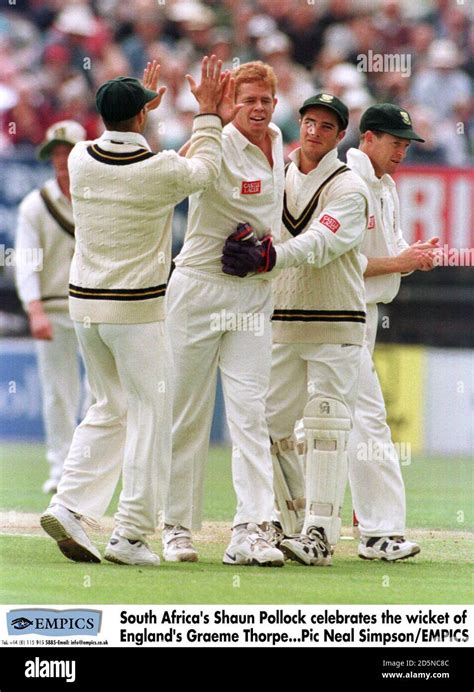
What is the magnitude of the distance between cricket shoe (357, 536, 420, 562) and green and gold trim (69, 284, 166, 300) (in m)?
1.68

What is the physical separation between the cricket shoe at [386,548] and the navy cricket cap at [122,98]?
236cm

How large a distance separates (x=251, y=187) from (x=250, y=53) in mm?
10194

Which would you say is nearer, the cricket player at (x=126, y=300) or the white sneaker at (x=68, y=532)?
the cricket player at (x=126, y=300)

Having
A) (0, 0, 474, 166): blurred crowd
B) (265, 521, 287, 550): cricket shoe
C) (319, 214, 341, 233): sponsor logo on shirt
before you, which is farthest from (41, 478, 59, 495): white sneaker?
(0, 0, 474, 166): blurred crowd

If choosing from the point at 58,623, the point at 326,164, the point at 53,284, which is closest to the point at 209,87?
the point at 326,164

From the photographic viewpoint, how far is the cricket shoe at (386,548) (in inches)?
270

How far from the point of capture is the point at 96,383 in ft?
20.9

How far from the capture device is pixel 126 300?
20.1ft

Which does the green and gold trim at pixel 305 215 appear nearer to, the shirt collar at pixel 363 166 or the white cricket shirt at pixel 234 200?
the white cricket shirt at pixel 234 200

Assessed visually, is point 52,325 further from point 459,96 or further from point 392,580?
point 459,96
